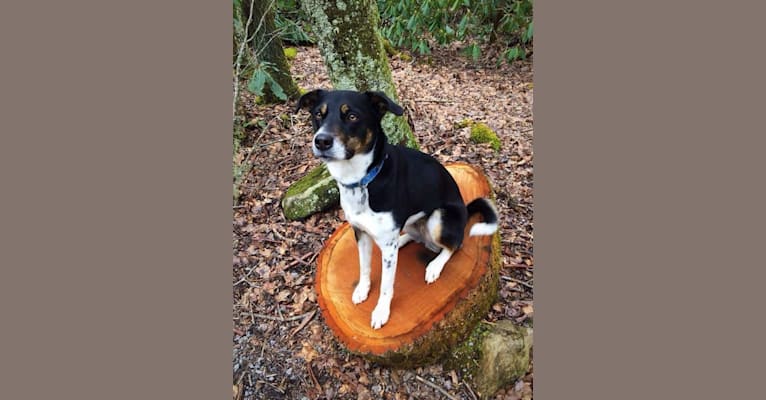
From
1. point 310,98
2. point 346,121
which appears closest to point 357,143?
point 346,121

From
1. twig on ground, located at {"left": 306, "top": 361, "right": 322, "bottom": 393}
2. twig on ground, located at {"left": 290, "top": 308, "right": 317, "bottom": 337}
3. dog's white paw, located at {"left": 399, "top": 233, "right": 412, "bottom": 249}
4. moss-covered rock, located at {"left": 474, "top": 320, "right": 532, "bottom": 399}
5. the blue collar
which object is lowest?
twig on ground, located at {"left": 306, "top": 361, "right": 322, "bottom": 393}

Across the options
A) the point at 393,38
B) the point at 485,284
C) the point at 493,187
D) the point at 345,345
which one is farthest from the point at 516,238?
the point at 393,38

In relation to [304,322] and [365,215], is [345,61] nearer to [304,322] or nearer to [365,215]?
[365,215]

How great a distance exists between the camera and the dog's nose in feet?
5.79

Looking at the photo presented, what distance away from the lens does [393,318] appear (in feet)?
7.62

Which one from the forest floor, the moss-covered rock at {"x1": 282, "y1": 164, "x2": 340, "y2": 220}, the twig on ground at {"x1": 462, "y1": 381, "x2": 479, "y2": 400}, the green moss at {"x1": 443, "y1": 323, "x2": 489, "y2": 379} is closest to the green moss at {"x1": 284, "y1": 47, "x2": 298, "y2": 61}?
the forest floor

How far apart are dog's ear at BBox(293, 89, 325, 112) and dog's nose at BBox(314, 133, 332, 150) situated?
331 millimetres

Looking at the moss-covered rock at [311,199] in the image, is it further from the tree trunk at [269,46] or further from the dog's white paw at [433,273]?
the dog's white paw at [433,273]

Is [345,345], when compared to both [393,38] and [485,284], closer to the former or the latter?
[485,284]

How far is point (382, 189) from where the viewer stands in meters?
2.10

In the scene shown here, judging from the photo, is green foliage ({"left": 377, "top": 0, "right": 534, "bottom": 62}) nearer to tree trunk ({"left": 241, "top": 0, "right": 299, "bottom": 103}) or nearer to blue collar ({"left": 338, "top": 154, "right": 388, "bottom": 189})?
tree trunk ({"left": 241, "top": 0, "right": 299, "bottom": 103})

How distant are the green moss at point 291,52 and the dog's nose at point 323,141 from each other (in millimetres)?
3156

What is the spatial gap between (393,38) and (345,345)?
2.74 metres

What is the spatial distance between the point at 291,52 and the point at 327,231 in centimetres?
235
